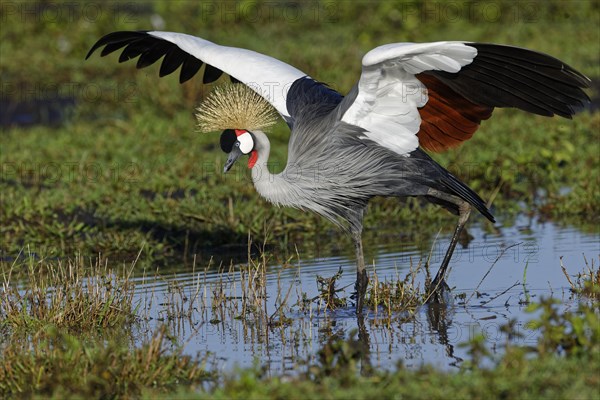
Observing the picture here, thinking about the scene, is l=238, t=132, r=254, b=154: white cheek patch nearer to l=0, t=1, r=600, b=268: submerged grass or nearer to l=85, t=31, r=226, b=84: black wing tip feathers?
l=85, t=31, r=226, b=84: black wing tip feathers

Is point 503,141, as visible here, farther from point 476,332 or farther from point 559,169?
point 476,332

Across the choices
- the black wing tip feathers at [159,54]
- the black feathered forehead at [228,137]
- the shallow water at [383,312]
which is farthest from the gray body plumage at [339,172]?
the black wing tip feathers at [159,54]

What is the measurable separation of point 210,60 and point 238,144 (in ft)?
2.44

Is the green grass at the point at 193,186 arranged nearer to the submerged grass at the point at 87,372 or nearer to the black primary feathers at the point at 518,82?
the submerged grass at the point at 87,372

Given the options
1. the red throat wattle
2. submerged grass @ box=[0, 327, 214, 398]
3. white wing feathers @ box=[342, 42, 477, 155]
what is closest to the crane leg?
white wing feathers @ box=[342, 42, 477, 155]

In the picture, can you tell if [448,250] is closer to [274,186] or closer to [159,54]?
[274,186]

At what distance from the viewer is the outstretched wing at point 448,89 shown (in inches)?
180

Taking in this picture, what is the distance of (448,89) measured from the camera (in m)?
5.03

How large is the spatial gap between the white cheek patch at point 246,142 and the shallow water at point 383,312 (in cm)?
65

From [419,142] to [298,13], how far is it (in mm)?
7738

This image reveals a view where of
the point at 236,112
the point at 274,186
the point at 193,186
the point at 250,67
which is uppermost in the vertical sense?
the point at 250,67

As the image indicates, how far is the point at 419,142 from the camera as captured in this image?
5461 mm

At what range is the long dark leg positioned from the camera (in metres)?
5.13

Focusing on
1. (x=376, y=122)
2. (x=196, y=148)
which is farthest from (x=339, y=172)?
(x=196, y=148)
